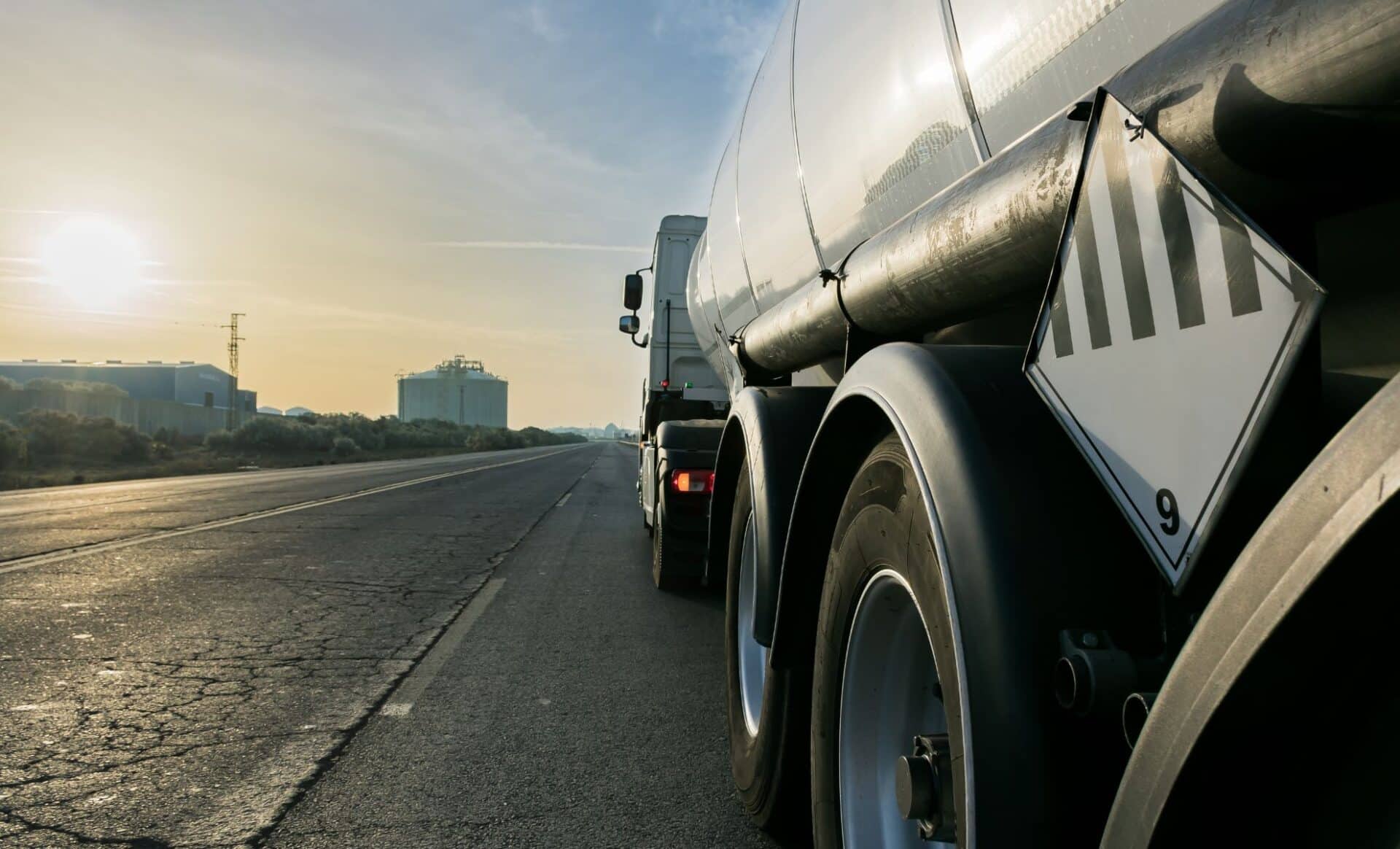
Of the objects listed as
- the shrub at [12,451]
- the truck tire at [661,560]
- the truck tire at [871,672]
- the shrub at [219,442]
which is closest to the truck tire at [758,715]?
the truck tire at [871,672]

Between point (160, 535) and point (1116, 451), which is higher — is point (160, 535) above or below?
below

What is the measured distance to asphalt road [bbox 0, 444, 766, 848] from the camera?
140 inches

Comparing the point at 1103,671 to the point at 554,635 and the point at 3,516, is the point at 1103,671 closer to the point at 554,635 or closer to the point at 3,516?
the point at 554,635

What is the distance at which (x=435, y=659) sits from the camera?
6.02 meters

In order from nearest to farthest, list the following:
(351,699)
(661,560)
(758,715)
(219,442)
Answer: (758,715), (351,699), (661,560), (219,442)

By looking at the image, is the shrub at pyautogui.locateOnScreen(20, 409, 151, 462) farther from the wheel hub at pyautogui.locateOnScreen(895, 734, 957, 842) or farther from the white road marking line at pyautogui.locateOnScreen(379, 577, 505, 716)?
the wheel hub at pyautogui.locateOnScreen(895, 734, 957, 842)

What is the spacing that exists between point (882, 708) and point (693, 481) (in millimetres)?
5707

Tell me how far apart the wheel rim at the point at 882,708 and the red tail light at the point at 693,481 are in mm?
5582

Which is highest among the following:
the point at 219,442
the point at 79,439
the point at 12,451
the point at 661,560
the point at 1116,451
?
the point at 1116,451

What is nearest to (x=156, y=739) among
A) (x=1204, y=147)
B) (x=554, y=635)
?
(x=554, y=635)

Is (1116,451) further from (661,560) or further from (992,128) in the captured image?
(661,560)

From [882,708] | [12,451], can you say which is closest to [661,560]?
[882,708]

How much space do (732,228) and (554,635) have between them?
299 cm

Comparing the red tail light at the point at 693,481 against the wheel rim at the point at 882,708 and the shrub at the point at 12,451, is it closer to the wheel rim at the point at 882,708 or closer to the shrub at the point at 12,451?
the wheel rim at the point at 882,708
